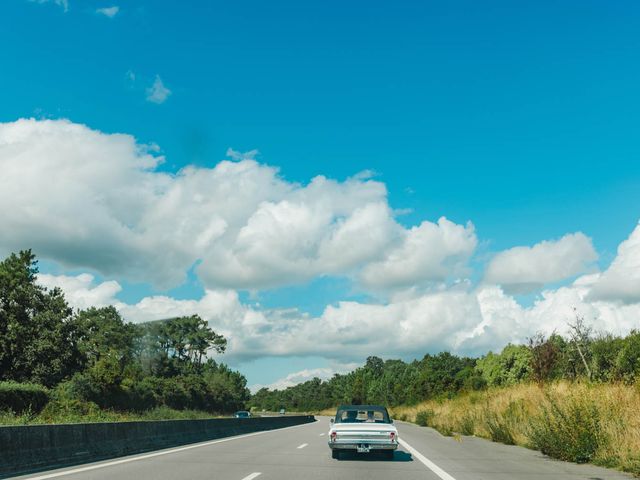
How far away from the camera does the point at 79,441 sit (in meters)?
13.5

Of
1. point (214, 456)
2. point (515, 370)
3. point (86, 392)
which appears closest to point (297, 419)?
point (86, 392)

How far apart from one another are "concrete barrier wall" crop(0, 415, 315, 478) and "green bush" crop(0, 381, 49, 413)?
25.1 meters

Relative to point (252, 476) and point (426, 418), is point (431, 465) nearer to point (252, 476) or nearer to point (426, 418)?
point (252, 476)

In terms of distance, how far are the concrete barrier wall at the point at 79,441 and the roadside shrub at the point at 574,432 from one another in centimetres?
1071

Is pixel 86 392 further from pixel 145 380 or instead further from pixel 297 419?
pixel 145 380

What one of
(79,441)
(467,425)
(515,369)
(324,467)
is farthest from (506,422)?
(515,369)

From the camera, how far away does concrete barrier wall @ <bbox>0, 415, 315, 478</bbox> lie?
11000 millimetres

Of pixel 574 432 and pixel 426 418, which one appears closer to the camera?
pixel 574 432

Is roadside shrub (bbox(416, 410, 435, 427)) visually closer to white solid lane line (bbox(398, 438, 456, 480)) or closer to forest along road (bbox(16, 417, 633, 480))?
white solid lane line (bbox(398, 438, 456, 480))

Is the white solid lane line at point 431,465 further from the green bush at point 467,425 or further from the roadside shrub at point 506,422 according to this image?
the green bush at point 467,425

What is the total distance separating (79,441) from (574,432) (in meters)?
11.4

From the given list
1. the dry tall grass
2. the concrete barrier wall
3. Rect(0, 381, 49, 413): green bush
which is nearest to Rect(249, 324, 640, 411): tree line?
the dry tall grass

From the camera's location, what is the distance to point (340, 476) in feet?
37.4

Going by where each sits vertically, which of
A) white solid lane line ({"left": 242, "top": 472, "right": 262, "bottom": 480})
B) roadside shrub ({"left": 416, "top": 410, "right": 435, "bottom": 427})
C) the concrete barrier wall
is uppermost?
the concrete barrier wall
